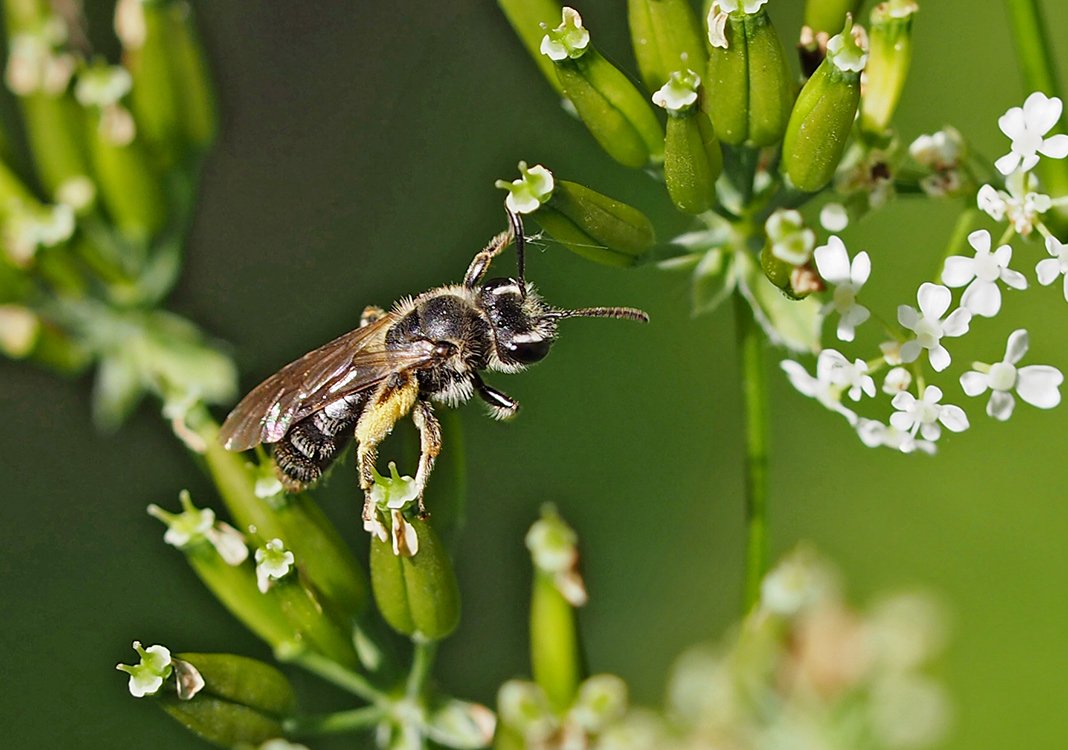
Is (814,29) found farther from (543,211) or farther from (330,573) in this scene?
(330,573)

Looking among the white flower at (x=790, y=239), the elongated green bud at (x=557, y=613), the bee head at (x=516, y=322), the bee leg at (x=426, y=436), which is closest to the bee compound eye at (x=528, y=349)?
the bee head at (x=516, y=322)

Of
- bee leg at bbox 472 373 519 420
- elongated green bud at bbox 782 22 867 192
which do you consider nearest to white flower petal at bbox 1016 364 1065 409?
elongated green bud at bbox 782 22 867 192

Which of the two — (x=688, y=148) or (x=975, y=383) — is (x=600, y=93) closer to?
(x=688, y=148)

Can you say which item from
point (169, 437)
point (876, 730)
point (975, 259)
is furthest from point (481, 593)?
point (975, 259)

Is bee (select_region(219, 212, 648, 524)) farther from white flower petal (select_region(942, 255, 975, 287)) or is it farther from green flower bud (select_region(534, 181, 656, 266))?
white flower petal (select_region(942, 255, 975, 287))

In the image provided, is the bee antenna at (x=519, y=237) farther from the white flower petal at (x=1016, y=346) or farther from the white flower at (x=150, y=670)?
the white flower at (x=150, y=670)

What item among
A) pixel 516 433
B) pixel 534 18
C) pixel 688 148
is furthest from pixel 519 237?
pixel 516 433
